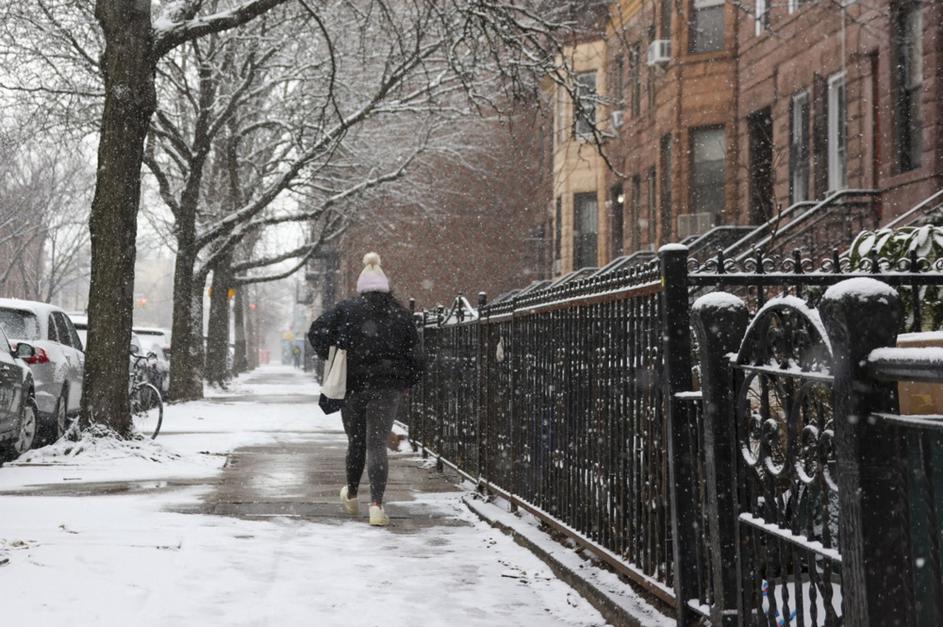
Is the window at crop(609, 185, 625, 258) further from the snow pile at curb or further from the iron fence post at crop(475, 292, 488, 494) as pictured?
the iron fence post at crop(475, 292, 488, 494)

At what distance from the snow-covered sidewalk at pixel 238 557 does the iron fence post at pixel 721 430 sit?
1.67 metres

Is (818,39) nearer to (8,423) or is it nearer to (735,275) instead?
(8,423)

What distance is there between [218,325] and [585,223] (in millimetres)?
11302

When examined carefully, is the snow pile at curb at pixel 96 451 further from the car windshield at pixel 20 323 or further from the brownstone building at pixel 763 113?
the brownstone building at pixel 763 113

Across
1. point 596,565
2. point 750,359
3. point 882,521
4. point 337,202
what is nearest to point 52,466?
point 596,565

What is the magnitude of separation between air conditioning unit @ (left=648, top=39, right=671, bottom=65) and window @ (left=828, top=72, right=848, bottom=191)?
708cm

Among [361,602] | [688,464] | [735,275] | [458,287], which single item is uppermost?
[458,287]

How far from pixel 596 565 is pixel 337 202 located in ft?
76.6

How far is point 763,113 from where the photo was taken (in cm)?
2434

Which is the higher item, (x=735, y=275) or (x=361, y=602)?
(x=735, y=275)

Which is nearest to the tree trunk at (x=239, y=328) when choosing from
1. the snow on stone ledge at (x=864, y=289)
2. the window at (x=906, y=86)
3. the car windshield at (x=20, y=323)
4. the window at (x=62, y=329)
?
the window at (x=62, y=329)

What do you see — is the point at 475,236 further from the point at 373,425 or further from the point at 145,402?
the point at 373,425

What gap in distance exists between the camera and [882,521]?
3014mm

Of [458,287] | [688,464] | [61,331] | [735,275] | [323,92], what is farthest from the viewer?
[458,287]
